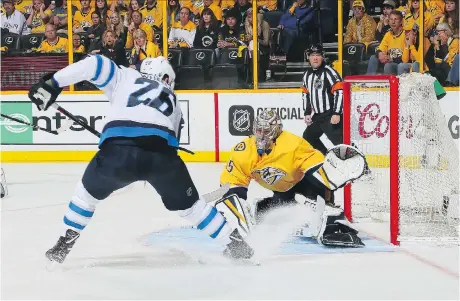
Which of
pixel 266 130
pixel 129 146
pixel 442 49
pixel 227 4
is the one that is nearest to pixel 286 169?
pixel 266 130

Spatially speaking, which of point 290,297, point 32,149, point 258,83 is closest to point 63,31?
point 32,149

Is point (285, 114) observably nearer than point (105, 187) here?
No

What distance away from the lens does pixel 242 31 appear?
910 cm

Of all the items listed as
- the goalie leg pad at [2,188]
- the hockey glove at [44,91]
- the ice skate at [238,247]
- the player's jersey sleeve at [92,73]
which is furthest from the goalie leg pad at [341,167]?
the goalie leg pad at [2,188]

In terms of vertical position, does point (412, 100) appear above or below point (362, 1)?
below

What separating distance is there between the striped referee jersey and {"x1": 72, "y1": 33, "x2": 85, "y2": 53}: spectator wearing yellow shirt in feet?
10.8

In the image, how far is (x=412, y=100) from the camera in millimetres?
5391

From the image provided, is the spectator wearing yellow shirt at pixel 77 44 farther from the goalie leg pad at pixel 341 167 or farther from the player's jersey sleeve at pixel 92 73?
the player's jersey sleeve at pixel 92 73

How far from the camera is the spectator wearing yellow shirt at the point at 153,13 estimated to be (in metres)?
9.30

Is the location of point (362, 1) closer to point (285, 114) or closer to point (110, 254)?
point (285, 114)

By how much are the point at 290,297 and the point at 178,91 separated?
17.7 ft

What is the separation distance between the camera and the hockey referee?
258 inches

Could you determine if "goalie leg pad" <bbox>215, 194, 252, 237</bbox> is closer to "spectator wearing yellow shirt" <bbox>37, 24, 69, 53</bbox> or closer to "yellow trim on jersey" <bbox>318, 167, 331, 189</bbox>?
"yellow trim on jersey" <bbox>318, 167, 331, 189</bbox>

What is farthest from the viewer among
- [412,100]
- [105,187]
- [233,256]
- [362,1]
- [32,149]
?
[32,149]
